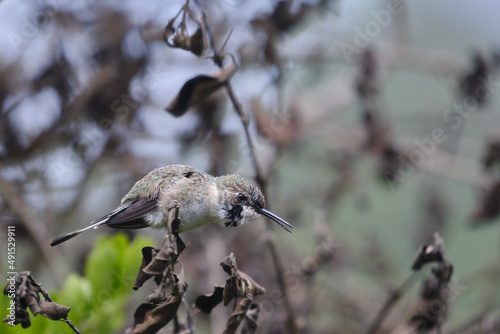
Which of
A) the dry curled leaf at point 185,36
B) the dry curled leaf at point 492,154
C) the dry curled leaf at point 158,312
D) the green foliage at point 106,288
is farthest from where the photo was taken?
the dry curled leaf at point 492,154

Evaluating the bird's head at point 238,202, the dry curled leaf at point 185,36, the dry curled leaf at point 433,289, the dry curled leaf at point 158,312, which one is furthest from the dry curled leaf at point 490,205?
the dry curled leaf at point 158,312

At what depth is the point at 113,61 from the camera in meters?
4.49

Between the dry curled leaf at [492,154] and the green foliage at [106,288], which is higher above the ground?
the green foliage at [106,288]

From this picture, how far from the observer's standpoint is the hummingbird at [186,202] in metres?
2.24

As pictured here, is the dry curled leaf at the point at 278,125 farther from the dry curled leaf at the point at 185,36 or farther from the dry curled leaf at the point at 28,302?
the dry curled leaf at the point at 28,302

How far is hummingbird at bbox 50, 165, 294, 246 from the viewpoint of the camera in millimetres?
2240

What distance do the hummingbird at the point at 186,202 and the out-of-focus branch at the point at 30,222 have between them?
1892mm

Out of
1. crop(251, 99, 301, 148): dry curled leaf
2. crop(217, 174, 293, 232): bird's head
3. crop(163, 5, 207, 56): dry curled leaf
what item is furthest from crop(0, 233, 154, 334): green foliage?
crop(251, 99, 301, 148): dry curled leaf

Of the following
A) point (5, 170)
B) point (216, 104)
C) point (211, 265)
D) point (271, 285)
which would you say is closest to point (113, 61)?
point (216, 104)

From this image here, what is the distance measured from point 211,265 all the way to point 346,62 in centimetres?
252

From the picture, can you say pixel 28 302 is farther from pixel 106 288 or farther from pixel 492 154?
pixel 492 154

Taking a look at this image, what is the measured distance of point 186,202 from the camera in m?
2.28

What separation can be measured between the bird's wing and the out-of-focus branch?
78.5 inches

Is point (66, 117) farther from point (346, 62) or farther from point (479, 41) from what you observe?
point (479, 41)
